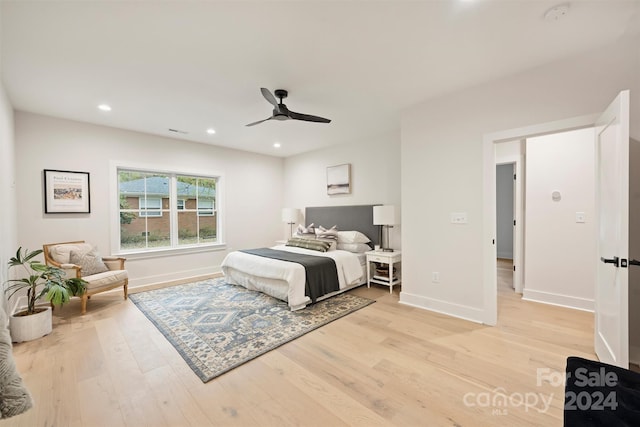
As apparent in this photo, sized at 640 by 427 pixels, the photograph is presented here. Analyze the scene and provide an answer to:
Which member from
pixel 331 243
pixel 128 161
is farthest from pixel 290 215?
pixel 128 161

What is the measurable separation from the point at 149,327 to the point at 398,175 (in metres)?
4.03

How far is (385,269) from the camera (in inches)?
173

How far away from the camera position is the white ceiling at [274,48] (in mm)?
1802

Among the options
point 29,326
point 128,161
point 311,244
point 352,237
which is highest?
point 128,161

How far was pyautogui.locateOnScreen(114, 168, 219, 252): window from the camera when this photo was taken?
14.8 ft

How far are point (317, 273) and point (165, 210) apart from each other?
3.27 meters

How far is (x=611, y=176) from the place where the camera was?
1.91 metres

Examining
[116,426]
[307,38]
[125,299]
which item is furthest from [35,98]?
[116,426]

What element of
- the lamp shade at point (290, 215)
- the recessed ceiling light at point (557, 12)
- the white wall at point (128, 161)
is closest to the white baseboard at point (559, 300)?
the recessed ceiling light at point (557, 12)

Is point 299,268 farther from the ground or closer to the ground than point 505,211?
closer to the ground

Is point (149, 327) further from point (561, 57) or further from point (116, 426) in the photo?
point (561, 57)

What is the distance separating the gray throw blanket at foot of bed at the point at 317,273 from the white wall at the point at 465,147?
97 centimetres

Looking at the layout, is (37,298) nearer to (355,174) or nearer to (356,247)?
(356,247)

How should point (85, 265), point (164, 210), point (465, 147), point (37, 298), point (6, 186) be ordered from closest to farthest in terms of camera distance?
point (37, 298) → point (6, 186) → point (465, 147) → point (85, 265) → point (164, 210)
